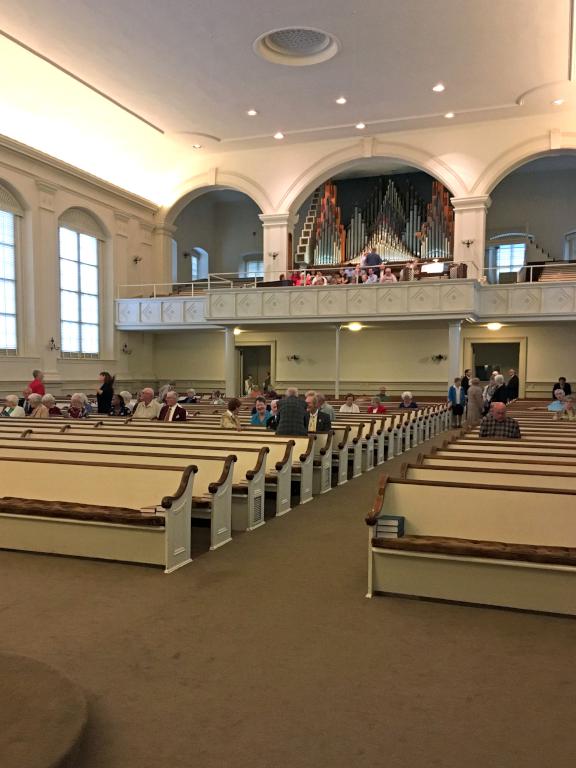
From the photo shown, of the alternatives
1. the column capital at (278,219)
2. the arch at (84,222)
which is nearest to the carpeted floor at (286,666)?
the arch at (84,222)

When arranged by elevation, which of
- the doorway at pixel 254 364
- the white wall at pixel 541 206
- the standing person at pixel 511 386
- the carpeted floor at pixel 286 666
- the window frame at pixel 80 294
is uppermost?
the white wall at pixel 541 206

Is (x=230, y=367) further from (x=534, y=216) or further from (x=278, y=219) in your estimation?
(x=534, y=216)

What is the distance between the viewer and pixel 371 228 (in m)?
22.4

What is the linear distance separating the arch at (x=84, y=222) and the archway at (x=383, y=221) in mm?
6366

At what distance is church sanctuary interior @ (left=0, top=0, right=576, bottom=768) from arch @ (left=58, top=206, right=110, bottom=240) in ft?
0.33

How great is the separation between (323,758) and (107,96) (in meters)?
17.8

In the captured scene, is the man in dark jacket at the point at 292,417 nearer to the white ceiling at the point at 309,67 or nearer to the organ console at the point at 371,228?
the white ceiling at the point at 309,67

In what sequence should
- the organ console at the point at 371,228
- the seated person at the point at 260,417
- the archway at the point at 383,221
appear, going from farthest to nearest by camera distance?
1. the organ console at the point at 371,228
2. the archway at the point at 383,221
3. the seated person at the point at 260,417

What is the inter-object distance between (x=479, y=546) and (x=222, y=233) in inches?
1002

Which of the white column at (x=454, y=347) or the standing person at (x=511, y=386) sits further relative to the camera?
the white column at (x=454, y=347)

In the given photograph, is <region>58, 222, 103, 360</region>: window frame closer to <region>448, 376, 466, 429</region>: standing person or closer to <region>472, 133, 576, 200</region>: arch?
<region>448, 376, 466, 429</region>: standing person

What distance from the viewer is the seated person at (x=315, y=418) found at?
26.2ft

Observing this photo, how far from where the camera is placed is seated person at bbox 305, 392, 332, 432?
7973 millimetres

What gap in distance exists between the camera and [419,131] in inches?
761
